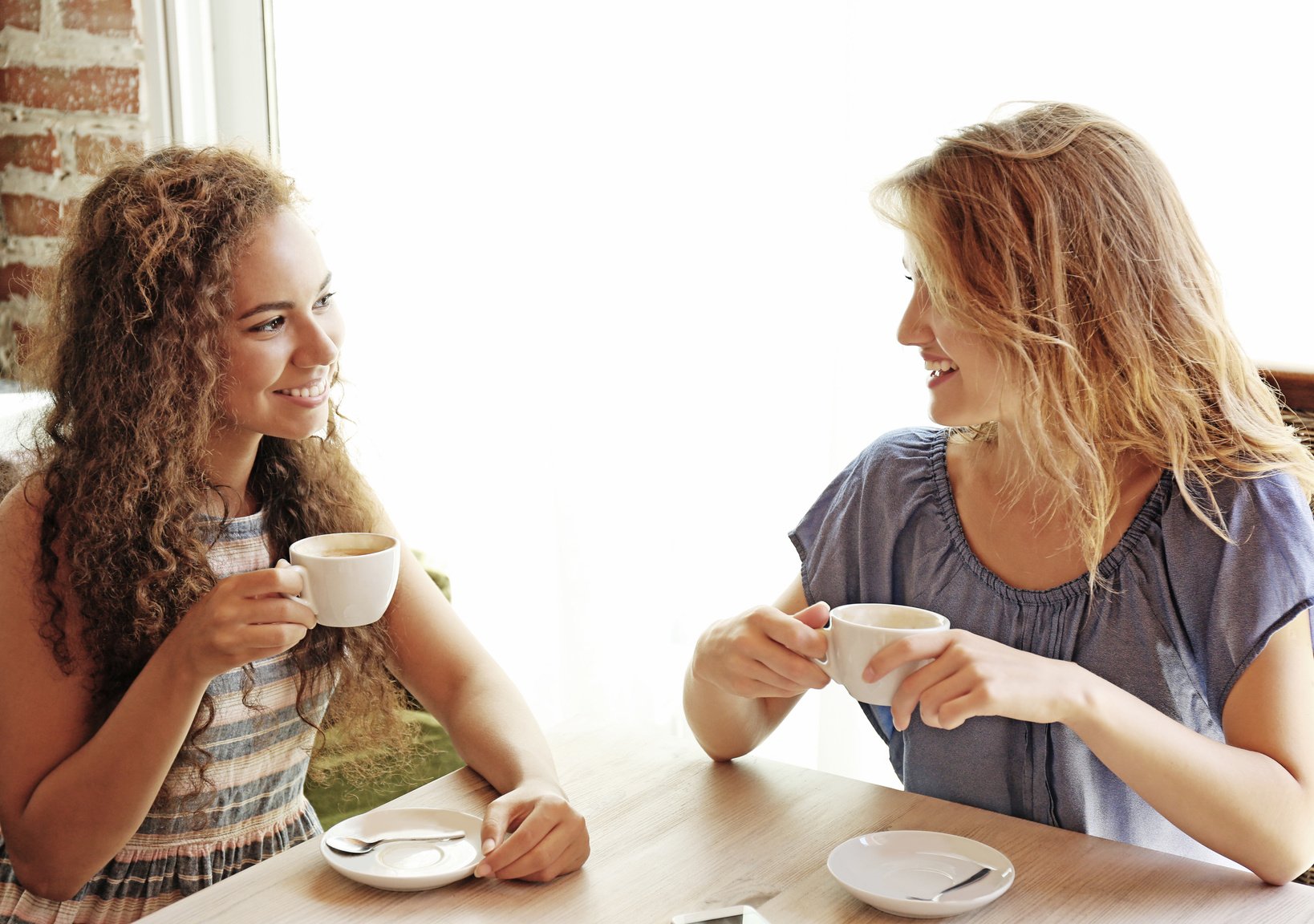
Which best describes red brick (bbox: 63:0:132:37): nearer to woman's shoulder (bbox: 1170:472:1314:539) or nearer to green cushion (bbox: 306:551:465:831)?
green cushion (bbox: 306:551:465:831)

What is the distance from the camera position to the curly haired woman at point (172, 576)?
1.25m

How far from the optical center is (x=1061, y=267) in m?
1.20

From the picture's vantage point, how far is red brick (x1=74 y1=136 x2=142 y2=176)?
8.97 ft

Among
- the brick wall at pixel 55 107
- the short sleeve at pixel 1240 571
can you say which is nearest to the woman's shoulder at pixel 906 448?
the short sleeve at pixel 1240 571

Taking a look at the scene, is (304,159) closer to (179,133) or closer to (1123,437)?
(179,133)

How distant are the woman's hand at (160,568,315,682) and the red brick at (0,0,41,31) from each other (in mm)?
2126

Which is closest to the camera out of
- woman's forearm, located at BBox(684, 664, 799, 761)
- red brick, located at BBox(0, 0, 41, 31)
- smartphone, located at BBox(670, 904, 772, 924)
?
smartphone, located at BBox(670, 904, 772, 924)

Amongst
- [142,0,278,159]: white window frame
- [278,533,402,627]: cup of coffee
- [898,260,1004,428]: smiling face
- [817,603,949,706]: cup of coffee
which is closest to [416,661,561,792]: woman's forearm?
[278,533,402,627]: cup of coffee

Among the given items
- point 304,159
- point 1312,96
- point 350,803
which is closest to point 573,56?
point 304,159

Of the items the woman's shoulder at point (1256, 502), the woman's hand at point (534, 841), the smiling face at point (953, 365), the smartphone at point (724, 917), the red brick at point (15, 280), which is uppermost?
the red brick at point (15, 280)

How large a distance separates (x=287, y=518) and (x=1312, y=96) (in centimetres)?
147

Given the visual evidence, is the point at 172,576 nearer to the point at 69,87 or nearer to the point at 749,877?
the point at 749,877

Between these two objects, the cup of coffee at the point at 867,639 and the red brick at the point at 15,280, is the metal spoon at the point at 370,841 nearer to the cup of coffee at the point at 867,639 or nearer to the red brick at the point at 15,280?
the cup of coffee at the point at 867,639

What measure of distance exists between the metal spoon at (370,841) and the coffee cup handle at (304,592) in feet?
0.68
